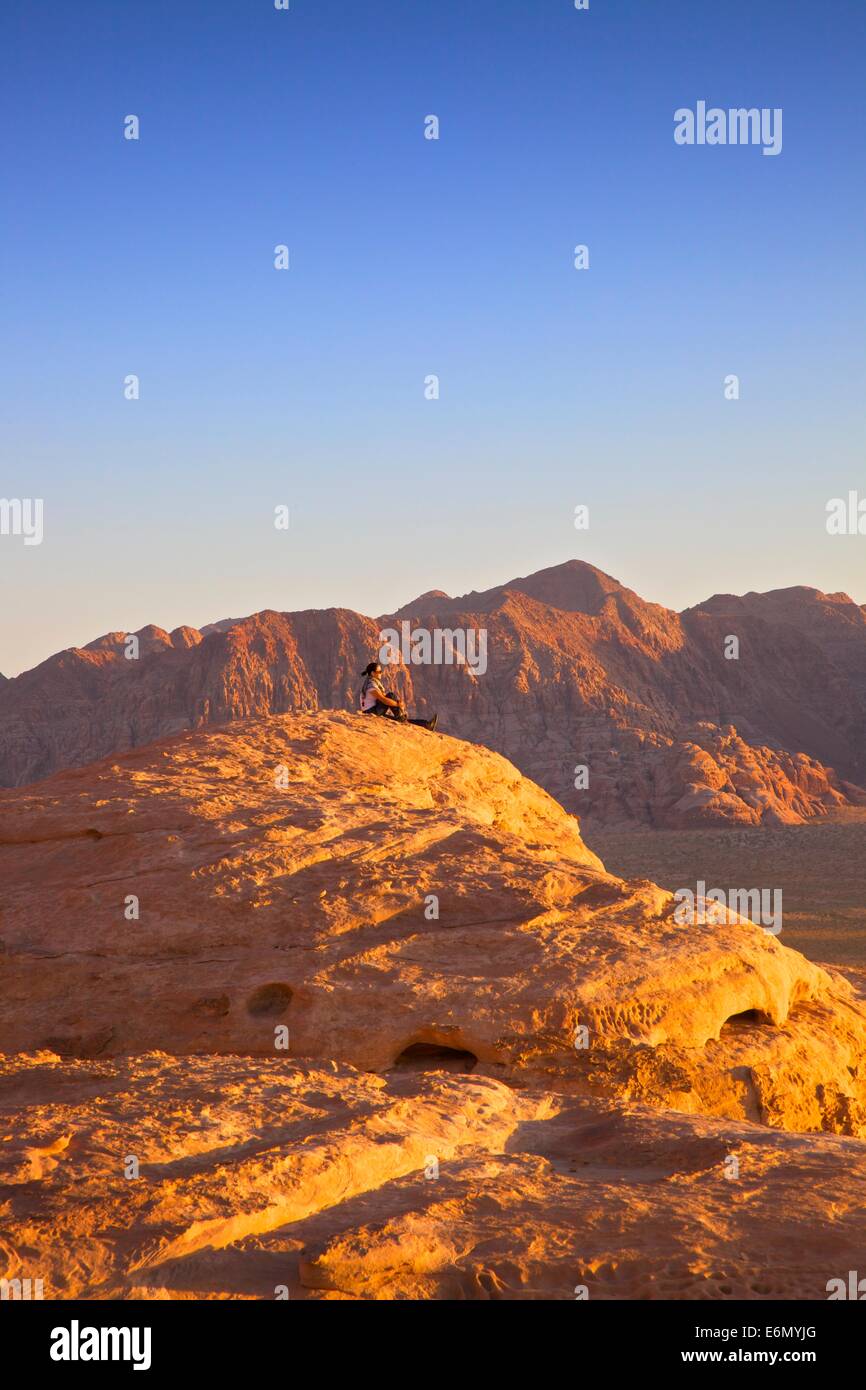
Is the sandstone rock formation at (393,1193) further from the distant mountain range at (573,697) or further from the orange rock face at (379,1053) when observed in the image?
the distant mountain range at (573,697)

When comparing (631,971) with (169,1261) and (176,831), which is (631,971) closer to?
(176,831)

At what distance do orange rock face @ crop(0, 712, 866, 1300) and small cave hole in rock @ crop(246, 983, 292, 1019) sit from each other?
0.07 feet

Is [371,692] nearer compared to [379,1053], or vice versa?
[379,1053]

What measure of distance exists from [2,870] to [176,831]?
5.07 feet

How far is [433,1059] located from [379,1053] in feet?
1.58

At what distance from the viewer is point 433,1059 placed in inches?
324

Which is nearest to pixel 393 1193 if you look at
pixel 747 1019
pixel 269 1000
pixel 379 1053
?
pixel 379 1053

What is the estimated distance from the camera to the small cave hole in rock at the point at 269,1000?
834 cm

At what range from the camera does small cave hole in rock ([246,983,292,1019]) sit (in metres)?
8.34

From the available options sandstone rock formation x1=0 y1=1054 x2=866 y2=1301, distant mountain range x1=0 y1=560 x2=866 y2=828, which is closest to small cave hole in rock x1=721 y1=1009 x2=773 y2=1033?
sandstone rock formation x1=0 y1=1054 x2=866 y2=1301

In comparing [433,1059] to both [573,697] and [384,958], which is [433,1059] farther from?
[573,697]

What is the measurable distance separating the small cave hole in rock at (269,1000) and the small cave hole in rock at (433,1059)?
0.89 meters

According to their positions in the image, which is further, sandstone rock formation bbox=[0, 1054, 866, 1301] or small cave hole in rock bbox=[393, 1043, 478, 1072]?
small cave hole in rock bbox=[393, 1043, 478, 1072]

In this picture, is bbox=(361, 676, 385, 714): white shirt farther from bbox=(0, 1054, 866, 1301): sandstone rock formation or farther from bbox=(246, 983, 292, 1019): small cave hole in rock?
bbox=(0, 1054, 866, 1301): sandstone rock formation
